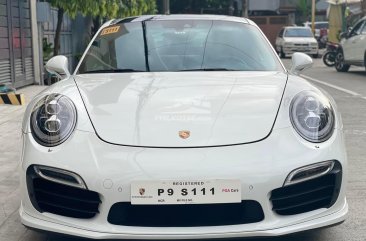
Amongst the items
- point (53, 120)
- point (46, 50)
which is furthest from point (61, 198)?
point (46, 50)

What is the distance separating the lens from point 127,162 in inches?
114

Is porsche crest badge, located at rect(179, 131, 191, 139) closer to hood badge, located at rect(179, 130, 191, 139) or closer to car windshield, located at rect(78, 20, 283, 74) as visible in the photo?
hood badge, located at rect(179, 130, 191, 139)

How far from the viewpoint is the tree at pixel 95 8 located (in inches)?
524

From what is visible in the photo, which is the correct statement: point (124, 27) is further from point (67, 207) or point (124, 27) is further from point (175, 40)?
point (67, 207)

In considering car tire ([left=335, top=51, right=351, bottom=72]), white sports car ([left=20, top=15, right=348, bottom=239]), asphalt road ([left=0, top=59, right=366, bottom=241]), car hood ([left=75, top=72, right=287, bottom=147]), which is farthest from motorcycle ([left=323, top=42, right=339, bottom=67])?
white sports car ([left=20, top=15, right=348, bottom=239])

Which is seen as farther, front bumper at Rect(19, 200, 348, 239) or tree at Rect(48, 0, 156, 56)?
tree at Rect(48, 0, 156, 56)

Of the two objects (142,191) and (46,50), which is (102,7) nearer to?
(46,50)

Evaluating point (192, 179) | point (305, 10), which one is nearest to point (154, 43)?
point (192, 179)

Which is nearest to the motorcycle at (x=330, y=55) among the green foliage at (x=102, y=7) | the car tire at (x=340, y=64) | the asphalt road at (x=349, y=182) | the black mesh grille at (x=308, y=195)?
the car tire at (x=340, y=64)

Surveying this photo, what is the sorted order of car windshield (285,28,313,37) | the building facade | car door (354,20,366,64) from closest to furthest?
1. the building facade
2. car door (354,20,366,64)
3. car windshield (285,28,313,37)

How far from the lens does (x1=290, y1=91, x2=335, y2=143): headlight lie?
3.11 m

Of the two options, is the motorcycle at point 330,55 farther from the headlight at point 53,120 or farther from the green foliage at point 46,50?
the headlight at point 53,120

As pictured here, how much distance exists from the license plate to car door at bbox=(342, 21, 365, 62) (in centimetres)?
1433

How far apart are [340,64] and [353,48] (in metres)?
1.47
